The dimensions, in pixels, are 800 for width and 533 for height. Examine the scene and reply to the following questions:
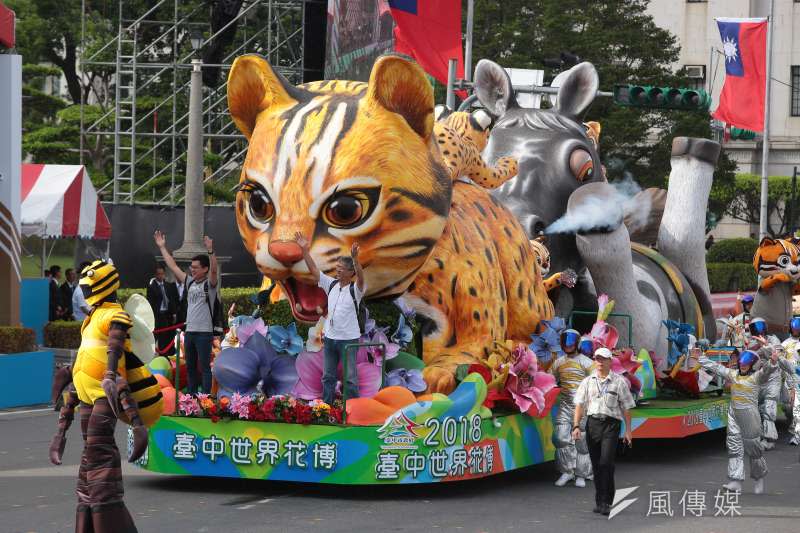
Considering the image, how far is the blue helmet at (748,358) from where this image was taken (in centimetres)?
1226

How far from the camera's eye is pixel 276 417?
35.8 ft

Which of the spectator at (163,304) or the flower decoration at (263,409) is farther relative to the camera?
the spectator at (163,304)

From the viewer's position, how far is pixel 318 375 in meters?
11.1

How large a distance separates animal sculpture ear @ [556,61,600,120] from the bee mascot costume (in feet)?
26.0

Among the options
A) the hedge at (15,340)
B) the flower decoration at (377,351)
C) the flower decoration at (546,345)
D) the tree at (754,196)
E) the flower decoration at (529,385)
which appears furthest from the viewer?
the tree at (754,196)

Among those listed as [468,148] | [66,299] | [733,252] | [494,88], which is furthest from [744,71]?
[468,148]

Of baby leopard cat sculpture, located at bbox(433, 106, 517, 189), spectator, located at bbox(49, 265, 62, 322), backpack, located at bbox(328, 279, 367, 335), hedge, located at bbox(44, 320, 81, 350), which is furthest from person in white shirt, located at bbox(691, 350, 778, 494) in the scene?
spectator, located at bbox(49, 265, 62, 322)

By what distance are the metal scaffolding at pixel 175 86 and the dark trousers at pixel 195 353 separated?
61.9 ft

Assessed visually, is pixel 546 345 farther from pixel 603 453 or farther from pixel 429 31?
pixel 429 31

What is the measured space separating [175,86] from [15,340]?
16.1 metres

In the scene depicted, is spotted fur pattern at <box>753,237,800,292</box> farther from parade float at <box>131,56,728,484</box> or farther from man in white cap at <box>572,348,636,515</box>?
man in white cap at <box>572,348,636,515</box>

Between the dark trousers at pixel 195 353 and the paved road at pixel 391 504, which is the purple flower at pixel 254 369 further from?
the dark trousers at pixel 195 353

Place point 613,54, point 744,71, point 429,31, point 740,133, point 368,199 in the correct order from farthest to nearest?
point 613,54, point 740,133, point 744,71, point 429,31, point 368,199

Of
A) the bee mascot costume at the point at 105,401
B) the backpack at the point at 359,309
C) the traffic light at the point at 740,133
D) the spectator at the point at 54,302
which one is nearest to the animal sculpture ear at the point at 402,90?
the backpack at the point at 359,309
